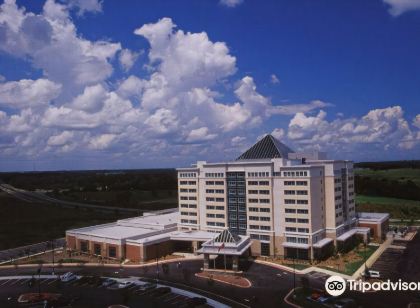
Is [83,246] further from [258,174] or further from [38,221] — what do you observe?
[38,221]

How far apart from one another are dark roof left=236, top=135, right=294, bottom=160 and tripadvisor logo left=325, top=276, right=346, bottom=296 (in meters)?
34.9

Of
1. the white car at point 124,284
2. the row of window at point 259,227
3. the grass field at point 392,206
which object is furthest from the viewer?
the grass field at point 392,206

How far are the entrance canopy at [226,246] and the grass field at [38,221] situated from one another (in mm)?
61526

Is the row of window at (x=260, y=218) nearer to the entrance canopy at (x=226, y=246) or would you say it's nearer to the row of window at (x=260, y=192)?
the row of window at (x=260, y=192)

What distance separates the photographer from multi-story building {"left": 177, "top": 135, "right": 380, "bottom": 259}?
281 ft

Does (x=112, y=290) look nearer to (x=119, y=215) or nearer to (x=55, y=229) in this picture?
(x=55, y=229)

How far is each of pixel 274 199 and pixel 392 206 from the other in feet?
279

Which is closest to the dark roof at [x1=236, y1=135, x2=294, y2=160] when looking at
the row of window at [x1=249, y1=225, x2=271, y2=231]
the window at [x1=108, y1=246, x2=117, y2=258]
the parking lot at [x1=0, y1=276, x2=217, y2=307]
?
the row of window at [x1=249, y1=225, x2=271, y2=231]

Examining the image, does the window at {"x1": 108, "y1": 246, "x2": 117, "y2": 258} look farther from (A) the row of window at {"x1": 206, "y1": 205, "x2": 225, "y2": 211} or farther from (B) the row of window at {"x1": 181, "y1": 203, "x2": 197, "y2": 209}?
(A) the row of window at {"x1": 206, "y1": 205, "x2": 225, "y2": 211}

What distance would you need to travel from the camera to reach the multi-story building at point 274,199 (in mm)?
85562

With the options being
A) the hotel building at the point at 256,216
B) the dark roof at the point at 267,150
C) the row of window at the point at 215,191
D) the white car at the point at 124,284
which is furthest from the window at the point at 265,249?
the white car at the point at 124,284

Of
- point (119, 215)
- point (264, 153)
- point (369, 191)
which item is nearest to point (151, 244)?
point (264, 153)

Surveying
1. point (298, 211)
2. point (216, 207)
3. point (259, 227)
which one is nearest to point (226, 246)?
point (259, 227)

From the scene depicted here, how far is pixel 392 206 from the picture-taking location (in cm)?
15325
